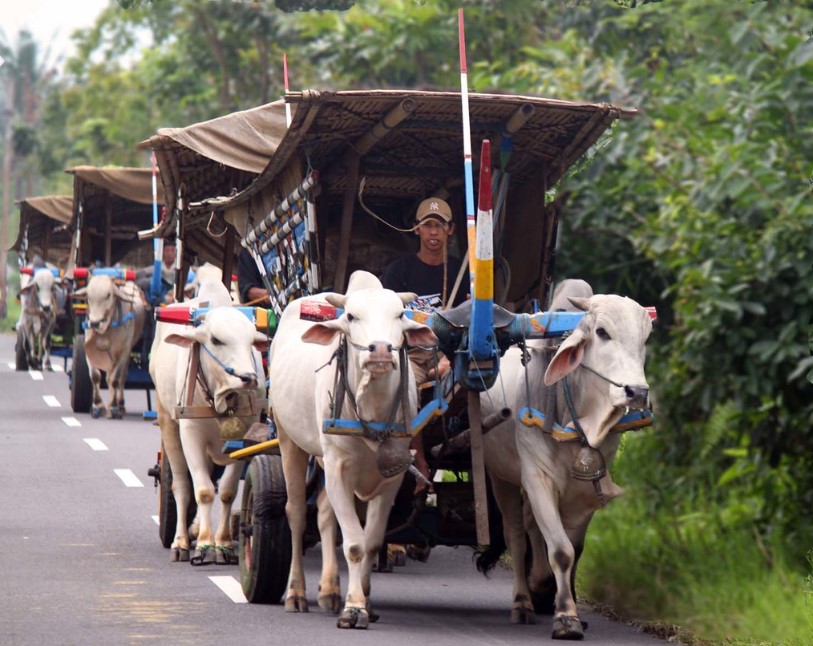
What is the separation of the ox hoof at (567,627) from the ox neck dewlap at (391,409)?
1169 millimetres

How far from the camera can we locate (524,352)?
8.27 m

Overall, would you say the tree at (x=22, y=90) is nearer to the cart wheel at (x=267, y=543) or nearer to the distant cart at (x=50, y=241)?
the distant cart at (x=50, y=241)

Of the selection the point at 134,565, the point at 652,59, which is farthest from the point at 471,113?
the point at 652,59

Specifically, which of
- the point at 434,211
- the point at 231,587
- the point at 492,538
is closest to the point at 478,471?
the point at 492,538

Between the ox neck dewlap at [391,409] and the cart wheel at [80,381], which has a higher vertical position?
the ox neck dewlap at [391,409]

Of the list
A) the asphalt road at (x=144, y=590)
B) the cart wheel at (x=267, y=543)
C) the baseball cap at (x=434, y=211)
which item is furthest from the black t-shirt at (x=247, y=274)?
the cart wheel at (x=267, y=543)

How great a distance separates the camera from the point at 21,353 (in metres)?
28.5

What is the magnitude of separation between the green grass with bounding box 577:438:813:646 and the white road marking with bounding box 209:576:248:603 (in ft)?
6.96

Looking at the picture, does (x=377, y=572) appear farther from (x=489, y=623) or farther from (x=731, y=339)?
(x=731, y=339)

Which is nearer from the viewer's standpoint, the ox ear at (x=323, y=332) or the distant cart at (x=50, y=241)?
the ox ear at (x=323, y=332)

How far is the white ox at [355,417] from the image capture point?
7.72 metres

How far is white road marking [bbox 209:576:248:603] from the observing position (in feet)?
29.7

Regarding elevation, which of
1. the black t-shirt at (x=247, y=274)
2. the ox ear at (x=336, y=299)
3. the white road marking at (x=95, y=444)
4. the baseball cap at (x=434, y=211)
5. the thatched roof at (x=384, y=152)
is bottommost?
the white road marking at (x=95, y=444)

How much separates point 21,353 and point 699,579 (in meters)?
19.8
